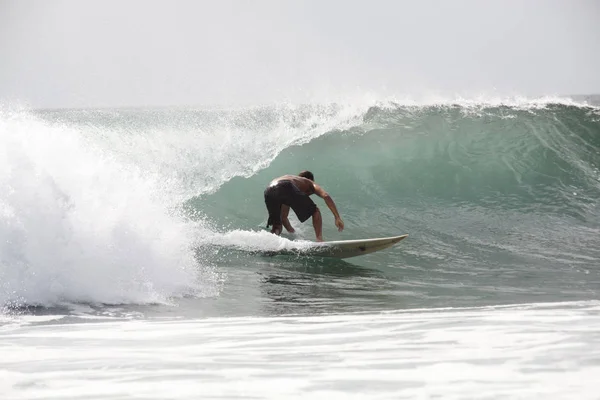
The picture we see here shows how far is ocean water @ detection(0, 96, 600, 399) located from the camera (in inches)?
147

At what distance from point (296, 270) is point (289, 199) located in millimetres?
1333

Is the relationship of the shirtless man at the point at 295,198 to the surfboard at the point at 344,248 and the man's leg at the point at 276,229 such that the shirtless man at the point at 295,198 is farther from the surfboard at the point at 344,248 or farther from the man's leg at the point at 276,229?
the surfboard at the point at 344,248

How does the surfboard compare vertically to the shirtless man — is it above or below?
below

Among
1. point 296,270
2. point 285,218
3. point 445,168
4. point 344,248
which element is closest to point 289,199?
point 285,218

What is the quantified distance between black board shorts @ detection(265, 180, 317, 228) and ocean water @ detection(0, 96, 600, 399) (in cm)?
40

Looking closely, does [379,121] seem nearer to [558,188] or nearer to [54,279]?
[558,188]

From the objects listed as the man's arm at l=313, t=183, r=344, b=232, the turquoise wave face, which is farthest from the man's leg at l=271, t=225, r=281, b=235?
the turquoise wave face

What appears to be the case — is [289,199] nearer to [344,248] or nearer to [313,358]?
[344,248]

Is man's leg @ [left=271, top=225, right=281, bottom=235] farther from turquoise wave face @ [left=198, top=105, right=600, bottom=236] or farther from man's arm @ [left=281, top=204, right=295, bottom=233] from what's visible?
turquoise wave face @ [left=198, top=105, right=600, bottom=236]

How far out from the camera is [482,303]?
20.1 ft

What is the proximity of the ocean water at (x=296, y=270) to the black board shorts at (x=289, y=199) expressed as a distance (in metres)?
0.40

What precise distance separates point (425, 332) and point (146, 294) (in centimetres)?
239

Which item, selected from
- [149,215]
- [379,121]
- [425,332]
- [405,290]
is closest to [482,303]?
[405,290]

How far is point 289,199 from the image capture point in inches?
358
